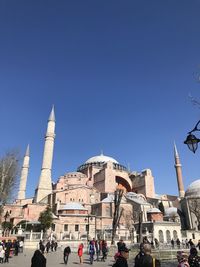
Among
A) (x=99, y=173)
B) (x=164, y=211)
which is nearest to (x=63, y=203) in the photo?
(x=99, y=173)

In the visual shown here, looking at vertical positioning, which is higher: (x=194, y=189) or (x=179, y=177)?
(x=179, y=177)

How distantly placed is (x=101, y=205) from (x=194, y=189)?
15.6 metres

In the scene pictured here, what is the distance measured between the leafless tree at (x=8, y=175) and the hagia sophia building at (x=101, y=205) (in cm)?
815

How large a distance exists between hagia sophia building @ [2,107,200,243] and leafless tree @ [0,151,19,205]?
8.15 m

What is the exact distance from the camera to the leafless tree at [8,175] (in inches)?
848

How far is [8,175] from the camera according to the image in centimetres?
2206

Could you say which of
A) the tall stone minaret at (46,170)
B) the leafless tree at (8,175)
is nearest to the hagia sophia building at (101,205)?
the tall stone minaret at (46,170)

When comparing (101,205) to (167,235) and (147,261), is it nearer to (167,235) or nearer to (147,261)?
(167,235)

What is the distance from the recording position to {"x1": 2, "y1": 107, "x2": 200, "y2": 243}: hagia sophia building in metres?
29.2

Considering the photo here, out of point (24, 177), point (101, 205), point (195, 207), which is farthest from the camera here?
point (24, 177)

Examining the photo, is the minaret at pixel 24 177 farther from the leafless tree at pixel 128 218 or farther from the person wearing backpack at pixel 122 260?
the person wearing backpack at pixel 122 260

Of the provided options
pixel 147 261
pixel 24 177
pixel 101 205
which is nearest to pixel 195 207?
pixel 101 205

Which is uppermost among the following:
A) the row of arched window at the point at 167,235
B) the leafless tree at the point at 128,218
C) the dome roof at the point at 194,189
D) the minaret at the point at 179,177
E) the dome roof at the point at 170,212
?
the minaret at the point at 179,177

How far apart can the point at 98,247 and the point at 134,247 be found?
6690 mm
